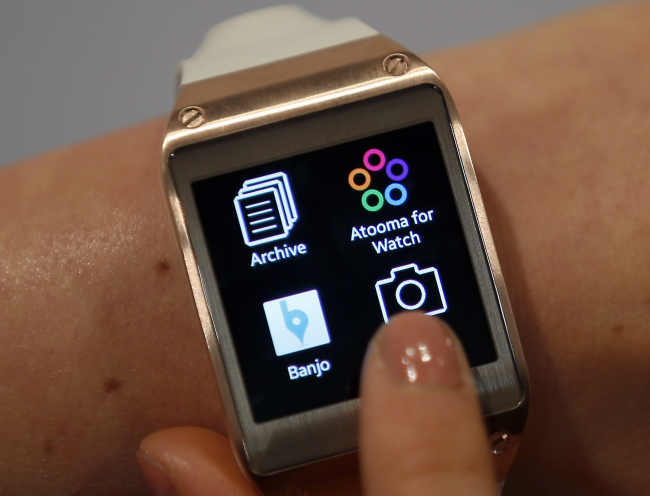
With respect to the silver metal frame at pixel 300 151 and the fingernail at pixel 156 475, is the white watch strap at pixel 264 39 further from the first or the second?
the fingernail at pixel 156 475

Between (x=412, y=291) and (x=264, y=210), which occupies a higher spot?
(x=264, y=210)

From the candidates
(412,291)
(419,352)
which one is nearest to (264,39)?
(412,291)

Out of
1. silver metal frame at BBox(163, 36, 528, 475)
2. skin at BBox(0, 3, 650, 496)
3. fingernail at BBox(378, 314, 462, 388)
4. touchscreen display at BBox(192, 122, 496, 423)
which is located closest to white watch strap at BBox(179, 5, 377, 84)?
silver metal frame at BBox(163, 36, 528, 475)

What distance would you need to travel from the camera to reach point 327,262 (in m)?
0.91

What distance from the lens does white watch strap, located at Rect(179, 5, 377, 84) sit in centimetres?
100

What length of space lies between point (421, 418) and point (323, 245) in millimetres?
315

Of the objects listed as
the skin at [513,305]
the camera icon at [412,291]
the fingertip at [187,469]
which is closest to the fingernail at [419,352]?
the camera icon at [412,291]

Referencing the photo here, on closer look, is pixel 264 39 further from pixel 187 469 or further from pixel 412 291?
pixel 187 469

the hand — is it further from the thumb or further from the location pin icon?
the location pin icon

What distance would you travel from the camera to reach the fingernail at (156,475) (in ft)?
3.17

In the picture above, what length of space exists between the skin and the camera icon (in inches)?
10.9

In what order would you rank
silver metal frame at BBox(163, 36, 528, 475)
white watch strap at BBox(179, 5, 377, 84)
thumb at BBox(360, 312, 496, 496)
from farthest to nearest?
1. white watch strap at BBox(179, 5, 377, 84)
2. silver metal frame at BBox(163, 36, 528, 475)
3. thumb at BBox(360, 312, 496, 496)

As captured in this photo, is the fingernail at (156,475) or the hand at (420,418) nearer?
the hand at (420,418)

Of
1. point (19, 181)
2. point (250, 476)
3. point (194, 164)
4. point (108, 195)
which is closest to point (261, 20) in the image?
point (194, 164)
